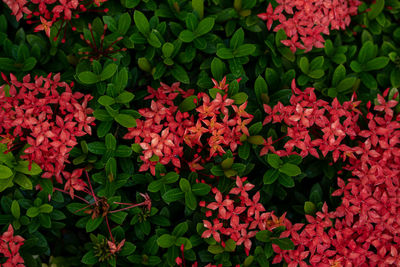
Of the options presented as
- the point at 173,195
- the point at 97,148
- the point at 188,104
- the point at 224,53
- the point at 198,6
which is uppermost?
the point at 198,6

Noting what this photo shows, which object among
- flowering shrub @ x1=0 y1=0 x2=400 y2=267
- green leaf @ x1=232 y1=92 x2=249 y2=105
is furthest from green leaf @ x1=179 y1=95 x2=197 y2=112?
green leaf @ x1=232 y1=92 x2=249 y2=105

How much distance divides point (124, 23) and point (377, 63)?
190cm

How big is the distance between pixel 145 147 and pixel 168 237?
0.61 metres

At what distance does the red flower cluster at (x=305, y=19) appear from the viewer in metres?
2.59

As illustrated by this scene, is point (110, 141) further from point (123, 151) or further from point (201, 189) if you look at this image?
point (201, 189)

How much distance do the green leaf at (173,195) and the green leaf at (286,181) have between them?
2.22 ft

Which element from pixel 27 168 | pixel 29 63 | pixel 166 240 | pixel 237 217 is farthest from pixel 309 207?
pixel 29 63

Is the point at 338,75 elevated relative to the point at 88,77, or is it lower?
lower

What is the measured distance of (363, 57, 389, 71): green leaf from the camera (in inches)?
108

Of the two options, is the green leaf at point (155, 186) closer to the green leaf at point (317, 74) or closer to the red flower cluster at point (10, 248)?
the red flower cluster at point (10, 248)

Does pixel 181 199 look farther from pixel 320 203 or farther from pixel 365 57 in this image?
pixel 365 57

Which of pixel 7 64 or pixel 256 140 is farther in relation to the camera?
pixel 7 64

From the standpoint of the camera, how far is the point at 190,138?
2.38 m

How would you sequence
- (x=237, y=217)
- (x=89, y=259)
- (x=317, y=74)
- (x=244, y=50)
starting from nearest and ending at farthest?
(x=237, y=217), (x=89, y=259), (x=244, y=50), (x=317, y=74)
